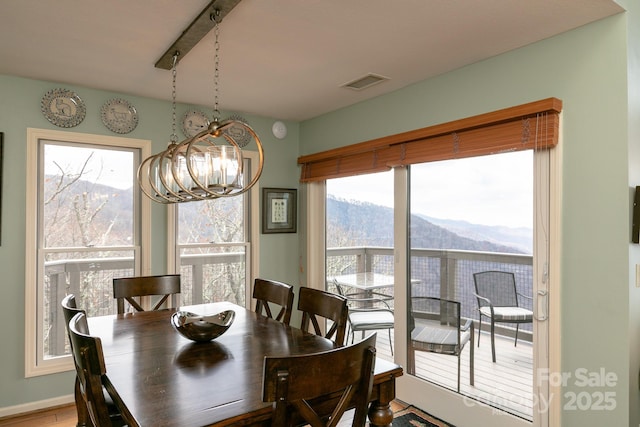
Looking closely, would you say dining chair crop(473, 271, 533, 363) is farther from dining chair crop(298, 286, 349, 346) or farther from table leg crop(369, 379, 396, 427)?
table leg crop(369, 379, 396, 427)

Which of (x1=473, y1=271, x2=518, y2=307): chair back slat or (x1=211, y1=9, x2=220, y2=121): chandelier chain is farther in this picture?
(x1=473, y1=271, x2=518, y2=307): chair back slat

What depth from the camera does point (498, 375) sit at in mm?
2703

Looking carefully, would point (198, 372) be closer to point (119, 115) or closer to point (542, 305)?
point (542, 305)

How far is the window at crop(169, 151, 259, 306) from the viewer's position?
3.84m

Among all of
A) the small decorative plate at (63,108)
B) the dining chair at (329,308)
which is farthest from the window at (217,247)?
the dining chair at (329,308)

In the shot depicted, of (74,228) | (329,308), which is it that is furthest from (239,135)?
(329,308)

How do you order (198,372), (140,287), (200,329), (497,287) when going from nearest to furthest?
(198,372) → (200,329) → (497,287) → (140,287)

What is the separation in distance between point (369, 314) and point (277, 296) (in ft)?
3.71

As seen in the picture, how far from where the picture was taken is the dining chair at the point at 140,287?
298cm

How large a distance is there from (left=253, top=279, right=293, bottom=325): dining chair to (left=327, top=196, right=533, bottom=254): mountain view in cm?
111

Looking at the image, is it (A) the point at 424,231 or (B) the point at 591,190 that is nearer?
(B) the point at 591,190

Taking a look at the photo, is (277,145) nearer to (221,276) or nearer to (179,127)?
(179,127)

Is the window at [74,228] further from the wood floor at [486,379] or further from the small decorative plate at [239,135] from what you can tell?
the small decorative plate at [239,135]

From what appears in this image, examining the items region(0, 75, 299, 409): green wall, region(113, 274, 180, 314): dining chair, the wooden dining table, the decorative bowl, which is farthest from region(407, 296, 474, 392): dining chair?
region(0, 75, 299, 409): green wall
